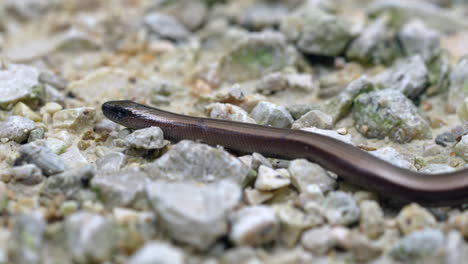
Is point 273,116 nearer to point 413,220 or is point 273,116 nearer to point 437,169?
point 437,169

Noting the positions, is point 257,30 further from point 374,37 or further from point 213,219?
point 213,219

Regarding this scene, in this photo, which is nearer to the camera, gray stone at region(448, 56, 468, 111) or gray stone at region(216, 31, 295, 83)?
gray stone at region(448, 56, 468, 111)

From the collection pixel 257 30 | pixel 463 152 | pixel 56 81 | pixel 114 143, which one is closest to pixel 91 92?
pixel 56 81

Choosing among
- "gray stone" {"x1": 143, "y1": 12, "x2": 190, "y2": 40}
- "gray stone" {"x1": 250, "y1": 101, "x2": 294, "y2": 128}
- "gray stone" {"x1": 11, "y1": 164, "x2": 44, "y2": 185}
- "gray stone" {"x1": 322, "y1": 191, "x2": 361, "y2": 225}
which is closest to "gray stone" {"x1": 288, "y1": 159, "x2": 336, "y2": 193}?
"gray stone" {"x1": 322, "y1": 191, "x2": 361, "y2": 225}

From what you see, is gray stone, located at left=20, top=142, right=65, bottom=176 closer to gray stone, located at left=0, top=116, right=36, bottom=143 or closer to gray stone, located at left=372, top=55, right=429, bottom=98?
gray stone, located at left=0, top=116, right=36, bottom=143

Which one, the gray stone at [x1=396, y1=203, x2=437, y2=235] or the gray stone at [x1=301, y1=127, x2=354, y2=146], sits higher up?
the gray stone at [x1=301, y1=127, x2=354, y2=146]

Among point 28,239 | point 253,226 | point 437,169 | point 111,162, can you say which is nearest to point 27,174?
point 111,162

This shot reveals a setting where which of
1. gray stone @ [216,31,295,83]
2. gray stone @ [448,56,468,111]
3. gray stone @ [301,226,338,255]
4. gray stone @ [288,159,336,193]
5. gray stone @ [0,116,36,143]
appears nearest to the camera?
gray stone @ [301,226,338,255]
